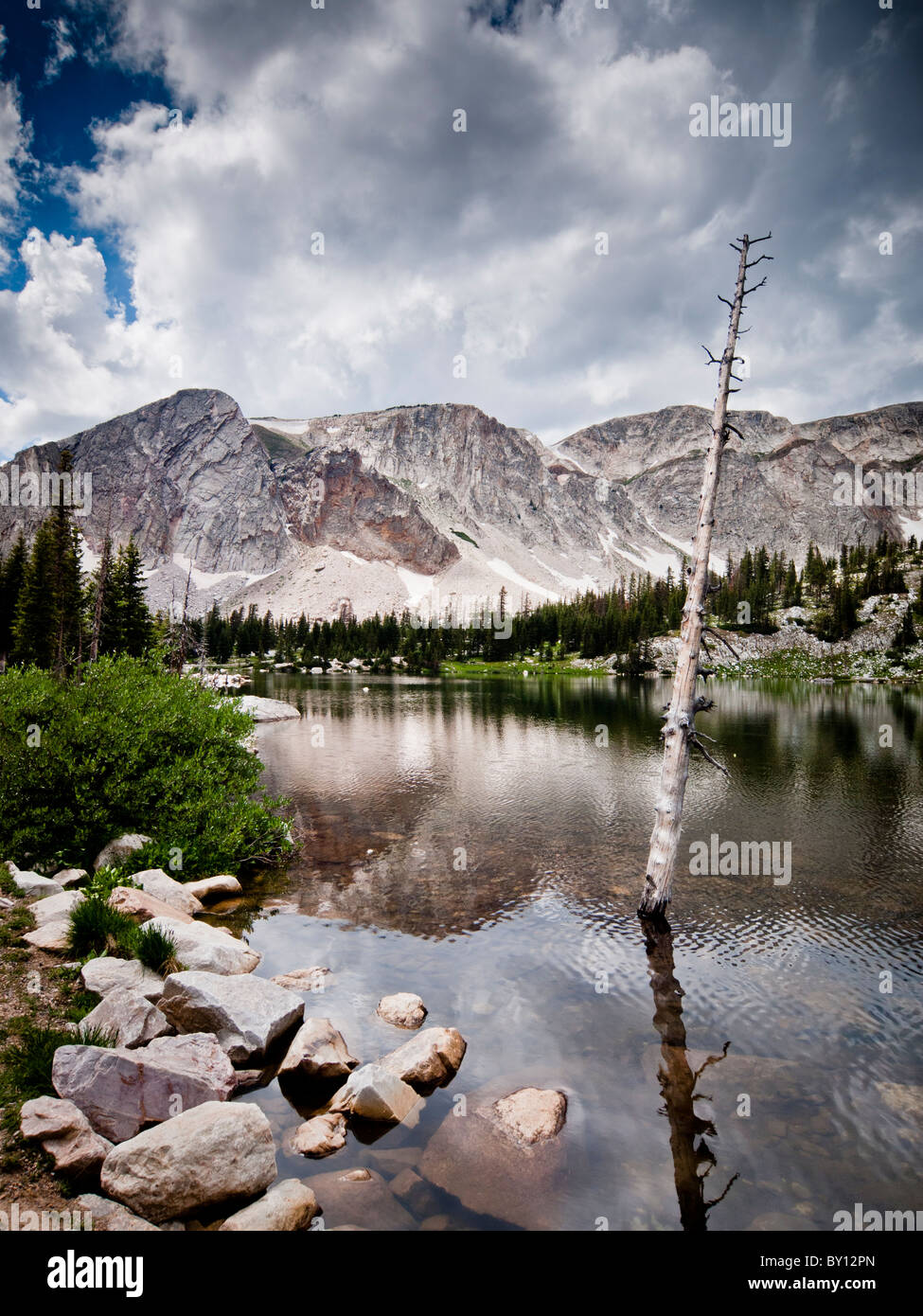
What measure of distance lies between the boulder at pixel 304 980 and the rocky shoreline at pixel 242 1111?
0.38 meters

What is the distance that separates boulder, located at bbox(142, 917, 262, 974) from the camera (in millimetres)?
11148

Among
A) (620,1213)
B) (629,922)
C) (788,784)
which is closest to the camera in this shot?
(620,1213)

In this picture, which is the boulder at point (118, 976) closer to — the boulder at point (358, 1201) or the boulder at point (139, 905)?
the boulder at point (139, 905)

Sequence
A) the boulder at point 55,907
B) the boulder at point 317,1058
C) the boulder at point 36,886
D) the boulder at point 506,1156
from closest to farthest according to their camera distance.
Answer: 1. the boulder at point 506,1156
2. the boulder at point 317,1058
3. the boulder at point 55,907
4. the boulder at point 36,886

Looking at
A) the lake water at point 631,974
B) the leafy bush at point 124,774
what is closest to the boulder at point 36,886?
the leafy bush at point 124,774

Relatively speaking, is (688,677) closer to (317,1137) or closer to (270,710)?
(317,1137)

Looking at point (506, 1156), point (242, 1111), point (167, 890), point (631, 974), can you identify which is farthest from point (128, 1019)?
point (631, 974)

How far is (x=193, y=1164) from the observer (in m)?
6.27

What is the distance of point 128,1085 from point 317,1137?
8.01ft

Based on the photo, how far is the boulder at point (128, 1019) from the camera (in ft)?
27.3
